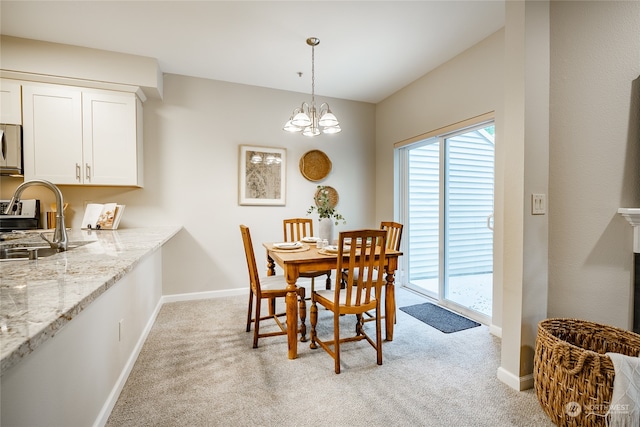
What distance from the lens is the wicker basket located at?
1.41 m

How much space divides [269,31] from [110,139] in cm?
195

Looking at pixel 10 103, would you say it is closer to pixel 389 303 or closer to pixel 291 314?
pixel 291 314

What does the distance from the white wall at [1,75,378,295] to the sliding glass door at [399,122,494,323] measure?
58.2 inches

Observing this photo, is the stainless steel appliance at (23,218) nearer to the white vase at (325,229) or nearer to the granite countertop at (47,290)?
the granite countertop at (47,290)

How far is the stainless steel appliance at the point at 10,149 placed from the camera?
8.80 feet

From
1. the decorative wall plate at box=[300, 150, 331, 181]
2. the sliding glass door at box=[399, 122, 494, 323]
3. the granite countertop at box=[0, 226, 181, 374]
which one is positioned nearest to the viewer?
the granite countertop at box=[0, 226, 181, 374]

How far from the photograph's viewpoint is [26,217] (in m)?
2.86

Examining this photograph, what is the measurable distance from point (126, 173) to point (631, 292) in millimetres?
4241

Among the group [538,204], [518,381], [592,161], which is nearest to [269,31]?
[538,204]

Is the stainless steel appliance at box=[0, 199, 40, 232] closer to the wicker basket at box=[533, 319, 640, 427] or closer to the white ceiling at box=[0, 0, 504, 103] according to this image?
the white ceiling at box=[0, 0, 504, 103]

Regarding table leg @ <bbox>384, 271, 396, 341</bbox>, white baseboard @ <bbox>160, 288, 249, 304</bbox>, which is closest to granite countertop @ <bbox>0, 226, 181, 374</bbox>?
table leg @ <bbox>384, 271, 396, 341</bbox>

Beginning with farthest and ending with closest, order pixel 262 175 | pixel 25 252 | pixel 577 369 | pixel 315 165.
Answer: pixel 315 165, pixel 262 175, pixel 25 252, pixel 577 369

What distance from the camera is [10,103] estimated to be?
2.75m

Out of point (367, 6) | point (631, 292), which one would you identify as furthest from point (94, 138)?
point (631, 292)
